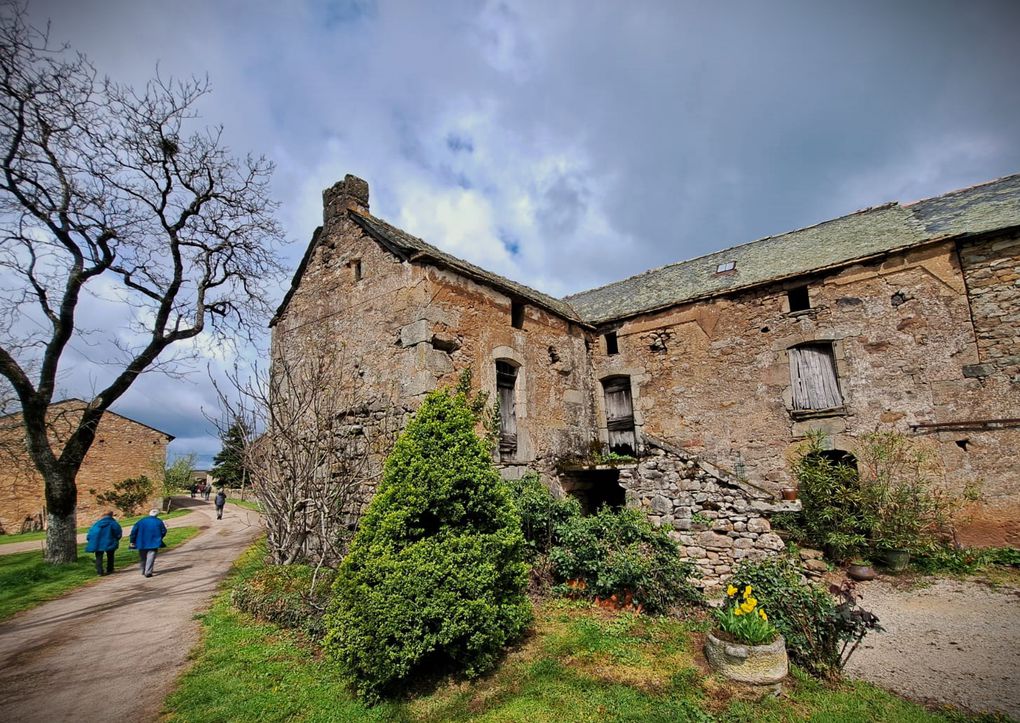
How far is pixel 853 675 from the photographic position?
5258mm

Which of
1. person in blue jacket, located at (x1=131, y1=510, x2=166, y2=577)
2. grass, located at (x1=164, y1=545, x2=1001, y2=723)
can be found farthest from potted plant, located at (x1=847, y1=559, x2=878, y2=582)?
person in blue jacket, located at (x1=131, y1=510, x2=166, y2=577)

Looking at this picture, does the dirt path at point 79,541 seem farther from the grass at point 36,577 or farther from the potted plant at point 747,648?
the potted plant at point 747,648

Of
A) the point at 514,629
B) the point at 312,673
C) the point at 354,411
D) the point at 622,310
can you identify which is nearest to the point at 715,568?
the point at 514,629

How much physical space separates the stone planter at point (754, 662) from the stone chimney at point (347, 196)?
1077 cm

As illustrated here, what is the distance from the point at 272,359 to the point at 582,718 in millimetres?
10824

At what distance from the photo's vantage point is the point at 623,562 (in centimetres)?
710

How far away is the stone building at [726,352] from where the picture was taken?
8891 mm

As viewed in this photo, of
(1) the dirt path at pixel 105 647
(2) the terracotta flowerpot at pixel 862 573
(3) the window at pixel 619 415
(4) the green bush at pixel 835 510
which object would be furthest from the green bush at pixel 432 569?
(3) the window at pixel 619 415

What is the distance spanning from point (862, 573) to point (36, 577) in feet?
51.4

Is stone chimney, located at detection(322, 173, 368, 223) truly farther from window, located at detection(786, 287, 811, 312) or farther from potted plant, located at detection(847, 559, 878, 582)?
potted plant, located at detection(847, 559, 878, 582)

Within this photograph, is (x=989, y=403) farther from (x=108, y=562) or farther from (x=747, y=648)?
(x=108, y=562)

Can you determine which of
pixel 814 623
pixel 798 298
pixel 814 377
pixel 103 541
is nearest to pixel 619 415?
pixel 814 377

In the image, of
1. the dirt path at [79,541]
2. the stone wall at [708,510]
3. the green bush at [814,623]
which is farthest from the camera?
the dirt path at [79,541]

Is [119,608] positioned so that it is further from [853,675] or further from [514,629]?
[853,675]
